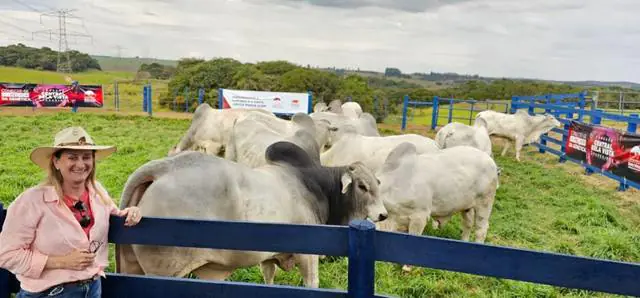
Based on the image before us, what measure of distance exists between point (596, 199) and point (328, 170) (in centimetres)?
807

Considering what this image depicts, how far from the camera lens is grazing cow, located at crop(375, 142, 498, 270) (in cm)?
684

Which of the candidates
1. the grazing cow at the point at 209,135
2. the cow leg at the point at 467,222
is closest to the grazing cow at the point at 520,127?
the grazing cow at the point at 209,135

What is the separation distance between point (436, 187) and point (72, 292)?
5308 mm

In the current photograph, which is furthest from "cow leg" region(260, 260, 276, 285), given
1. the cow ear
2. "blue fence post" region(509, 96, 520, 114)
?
"blue fence post" region(509, 96, 520, 114)

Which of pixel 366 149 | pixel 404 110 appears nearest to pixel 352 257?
pixel 366 149

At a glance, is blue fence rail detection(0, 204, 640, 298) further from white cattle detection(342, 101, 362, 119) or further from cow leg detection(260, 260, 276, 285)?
white cattle detection(342, 101, 362, 119)

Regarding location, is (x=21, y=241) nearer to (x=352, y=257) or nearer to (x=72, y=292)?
(x=72, y=292)

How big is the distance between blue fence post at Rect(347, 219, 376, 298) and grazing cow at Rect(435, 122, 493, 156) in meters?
10.2

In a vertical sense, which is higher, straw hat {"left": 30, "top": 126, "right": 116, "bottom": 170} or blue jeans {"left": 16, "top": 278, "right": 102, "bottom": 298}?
straw hat {"left": 30, "top": 126, "right": 116, "bottom": 170}

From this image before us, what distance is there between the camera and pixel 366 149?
29.4ft

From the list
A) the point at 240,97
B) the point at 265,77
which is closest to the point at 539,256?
the point at 240,97

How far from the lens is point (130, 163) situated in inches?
479

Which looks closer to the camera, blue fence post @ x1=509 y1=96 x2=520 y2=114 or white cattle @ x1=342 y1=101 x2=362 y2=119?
white cattle @ x1=342 y1=101 x2=362 y2=119

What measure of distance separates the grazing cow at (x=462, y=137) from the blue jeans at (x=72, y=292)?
10.7 meters
